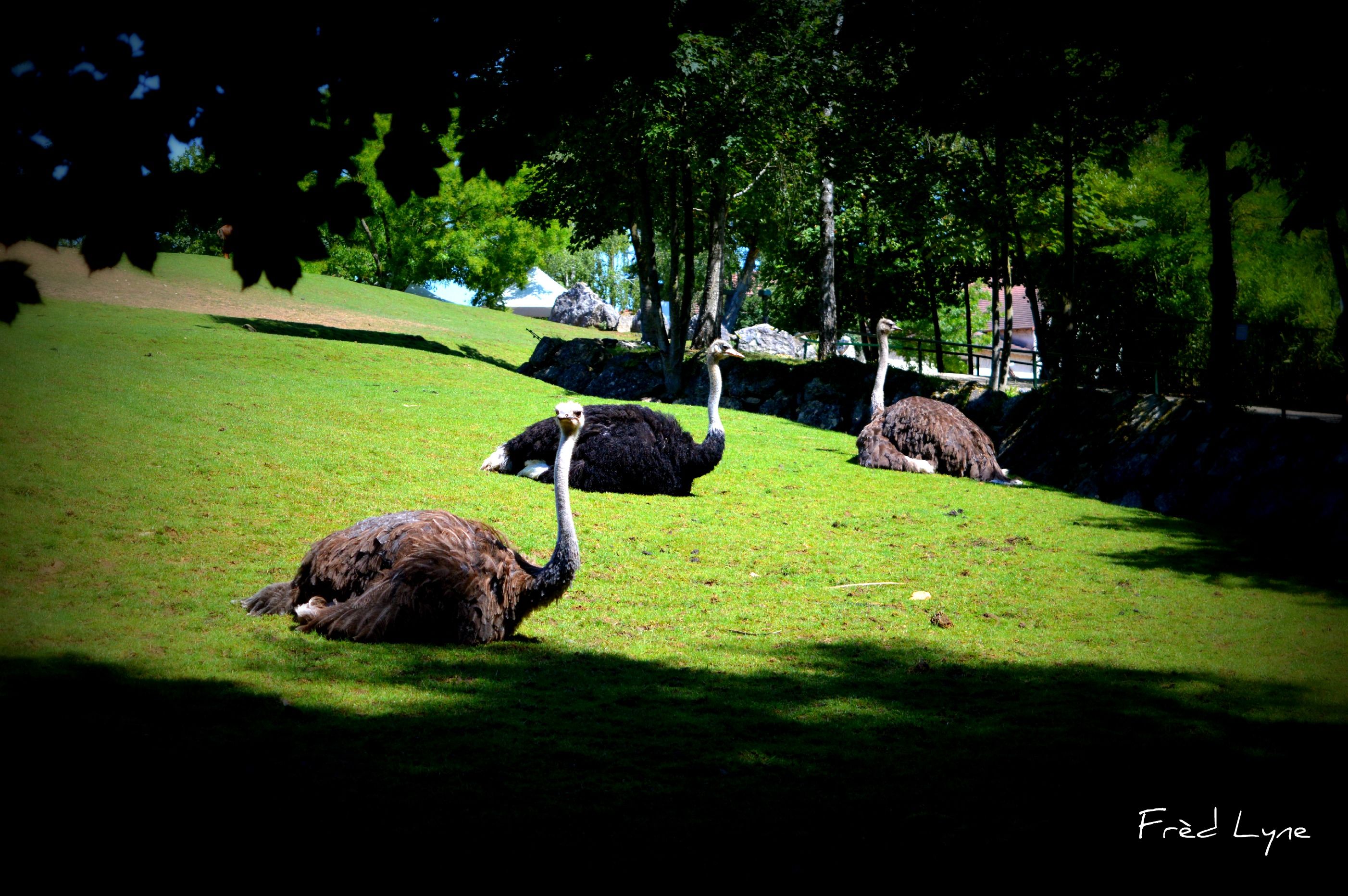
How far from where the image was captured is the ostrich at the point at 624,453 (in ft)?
37.8

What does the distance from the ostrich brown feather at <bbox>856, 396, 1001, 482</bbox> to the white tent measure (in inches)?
2571

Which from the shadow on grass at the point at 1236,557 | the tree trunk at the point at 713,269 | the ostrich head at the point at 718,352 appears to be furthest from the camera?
the tree trunk at the point at 713,269

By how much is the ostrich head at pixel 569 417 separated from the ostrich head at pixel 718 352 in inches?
258

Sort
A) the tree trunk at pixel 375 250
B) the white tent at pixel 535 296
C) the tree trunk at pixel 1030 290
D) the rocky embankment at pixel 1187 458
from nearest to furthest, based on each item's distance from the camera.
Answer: the rocky embankment at pixel 1187 458 < the tree trunk at pixel 1030 290 < the tree trunk at pixel 375 250 < the white tent at pixel 535 296

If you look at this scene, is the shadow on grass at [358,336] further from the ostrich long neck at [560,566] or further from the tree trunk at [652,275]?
the ostrich long neck at [560,566]

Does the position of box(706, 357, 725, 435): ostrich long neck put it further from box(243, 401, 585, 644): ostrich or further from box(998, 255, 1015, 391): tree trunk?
box(998, 255, 1015, 391): tree trunk

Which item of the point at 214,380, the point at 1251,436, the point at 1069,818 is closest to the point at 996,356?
the point at 1251,436

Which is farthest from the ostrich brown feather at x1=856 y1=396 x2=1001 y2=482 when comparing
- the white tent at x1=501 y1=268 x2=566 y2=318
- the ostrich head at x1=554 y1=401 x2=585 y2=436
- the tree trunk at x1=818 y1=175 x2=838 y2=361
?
the white tent at x1=501 y1=268 x2=566 y2=318

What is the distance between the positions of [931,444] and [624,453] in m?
5.48

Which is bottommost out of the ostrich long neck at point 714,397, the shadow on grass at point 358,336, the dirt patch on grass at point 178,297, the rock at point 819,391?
the ostrich long neck at point 714,397

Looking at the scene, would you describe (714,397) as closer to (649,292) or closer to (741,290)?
(649,292)

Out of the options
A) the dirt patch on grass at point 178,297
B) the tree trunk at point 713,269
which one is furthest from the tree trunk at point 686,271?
the dirt patch on grass at point 178,297

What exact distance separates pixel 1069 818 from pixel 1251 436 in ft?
33.7

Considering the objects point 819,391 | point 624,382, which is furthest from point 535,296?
point 819,391
